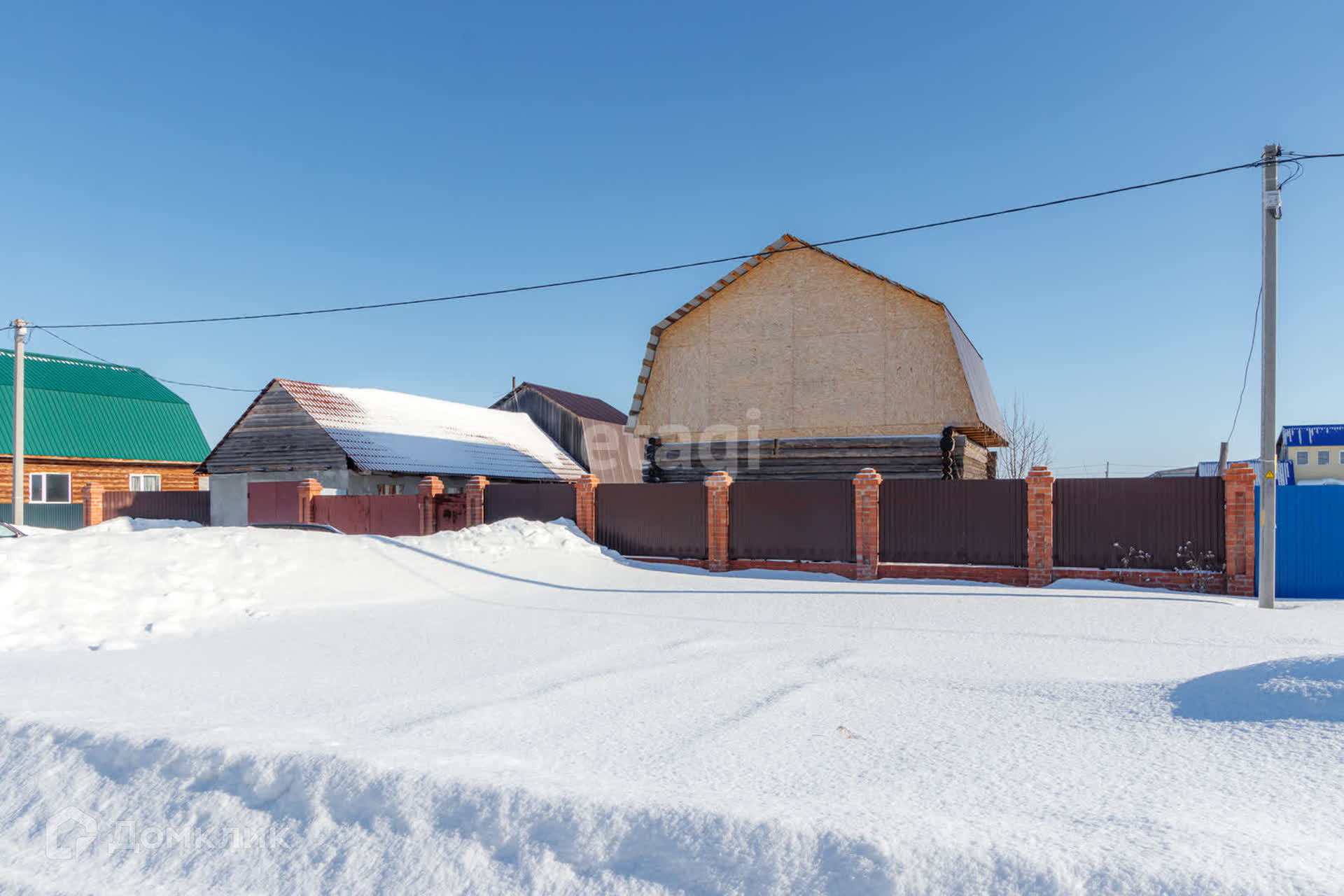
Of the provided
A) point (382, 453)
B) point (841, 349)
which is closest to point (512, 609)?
point (841, 349)

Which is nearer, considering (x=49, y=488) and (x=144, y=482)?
(x=49, y=488)

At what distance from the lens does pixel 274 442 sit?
2323 centimetres

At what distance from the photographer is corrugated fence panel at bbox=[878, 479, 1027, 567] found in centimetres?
1284

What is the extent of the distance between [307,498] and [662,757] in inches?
695

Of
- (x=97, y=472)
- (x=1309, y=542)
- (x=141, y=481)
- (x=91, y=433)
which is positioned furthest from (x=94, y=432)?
(x=1309, y=542)

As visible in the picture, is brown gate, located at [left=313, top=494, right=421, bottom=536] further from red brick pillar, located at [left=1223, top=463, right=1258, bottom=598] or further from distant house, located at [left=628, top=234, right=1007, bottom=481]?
red brick pillar, located at [left=1223, top=463, right=1258, bottom=598]

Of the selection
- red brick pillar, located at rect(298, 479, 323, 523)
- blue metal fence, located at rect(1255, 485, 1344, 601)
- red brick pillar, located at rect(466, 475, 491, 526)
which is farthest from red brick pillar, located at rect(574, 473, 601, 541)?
blue metal fence, located at rect(1255, 485, 1344, 601)

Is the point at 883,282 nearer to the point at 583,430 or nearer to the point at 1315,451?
the point at 583,430

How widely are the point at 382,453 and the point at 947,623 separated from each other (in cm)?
1805

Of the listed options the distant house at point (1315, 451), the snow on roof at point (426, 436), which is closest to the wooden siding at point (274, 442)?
the snow on roof at point (426, 436)

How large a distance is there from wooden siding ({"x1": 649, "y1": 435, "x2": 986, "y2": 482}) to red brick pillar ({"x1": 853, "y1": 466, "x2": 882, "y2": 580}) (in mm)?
3804

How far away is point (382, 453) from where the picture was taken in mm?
22688

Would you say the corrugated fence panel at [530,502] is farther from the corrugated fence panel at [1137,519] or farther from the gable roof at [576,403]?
the gable roof at [576,403]

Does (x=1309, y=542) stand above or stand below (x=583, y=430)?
below
